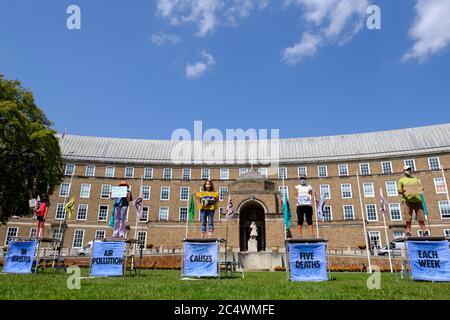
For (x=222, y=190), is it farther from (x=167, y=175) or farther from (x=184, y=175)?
(x=167, y=175)

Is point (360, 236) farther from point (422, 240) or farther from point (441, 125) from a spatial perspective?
point (422, 240)

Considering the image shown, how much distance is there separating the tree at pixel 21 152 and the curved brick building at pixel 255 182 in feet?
65.1

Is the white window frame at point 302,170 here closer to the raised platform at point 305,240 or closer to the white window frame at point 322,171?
the white window frame at point 322,171

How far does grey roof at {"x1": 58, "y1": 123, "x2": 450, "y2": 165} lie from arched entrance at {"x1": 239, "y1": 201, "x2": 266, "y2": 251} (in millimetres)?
13568

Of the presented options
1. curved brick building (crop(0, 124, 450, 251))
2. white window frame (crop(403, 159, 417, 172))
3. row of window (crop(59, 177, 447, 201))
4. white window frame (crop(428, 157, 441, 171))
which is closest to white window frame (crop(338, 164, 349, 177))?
curved brick building (crop(0, 124, 450, 251))

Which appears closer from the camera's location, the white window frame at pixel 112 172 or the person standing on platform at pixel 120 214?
the person standing on platform at pixel 120 214

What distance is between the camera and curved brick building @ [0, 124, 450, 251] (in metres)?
44.0

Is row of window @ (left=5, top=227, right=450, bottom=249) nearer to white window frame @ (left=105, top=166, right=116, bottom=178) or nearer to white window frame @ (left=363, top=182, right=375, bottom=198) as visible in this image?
white window frame @ (left=363, top=182, right=375, bottom=198)

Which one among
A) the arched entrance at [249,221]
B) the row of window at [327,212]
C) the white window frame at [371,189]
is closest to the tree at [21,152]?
the row of window at [327,212]

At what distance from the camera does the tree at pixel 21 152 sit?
79.8 feet

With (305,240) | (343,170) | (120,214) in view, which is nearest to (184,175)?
(343,170)

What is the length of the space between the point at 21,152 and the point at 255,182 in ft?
95.5

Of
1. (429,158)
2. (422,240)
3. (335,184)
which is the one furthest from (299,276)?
(429,158)
